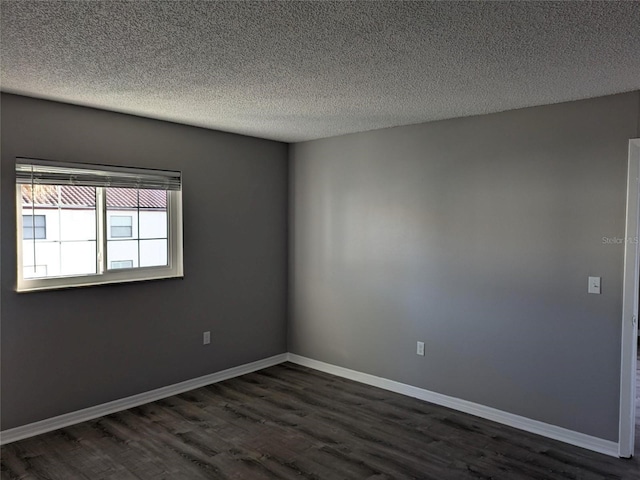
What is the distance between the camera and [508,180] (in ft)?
11.5

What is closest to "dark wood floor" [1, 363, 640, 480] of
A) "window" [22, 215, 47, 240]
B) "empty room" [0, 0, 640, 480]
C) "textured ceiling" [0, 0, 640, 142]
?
"empty room" [0, 0, 640, 480]

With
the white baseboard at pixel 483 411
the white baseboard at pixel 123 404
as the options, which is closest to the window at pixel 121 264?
the white baseboard at pixel 123 404

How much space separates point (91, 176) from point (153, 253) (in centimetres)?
83

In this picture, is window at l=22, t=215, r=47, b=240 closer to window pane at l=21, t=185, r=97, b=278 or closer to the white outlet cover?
window pane at l=21, t=185, r=97, b=278

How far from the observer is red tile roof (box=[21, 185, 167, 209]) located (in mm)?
3276

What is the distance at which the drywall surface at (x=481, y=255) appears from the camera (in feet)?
10.2

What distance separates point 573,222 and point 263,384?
2947mm

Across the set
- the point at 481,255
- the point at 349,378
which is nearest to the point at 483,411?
the point at 481,255

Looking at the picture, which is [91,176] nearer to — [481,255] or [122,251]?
[122,251]

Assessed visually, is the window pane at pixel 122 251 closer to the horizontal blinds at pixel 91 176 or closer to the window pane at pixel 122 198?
the window pane at pixel 122 198

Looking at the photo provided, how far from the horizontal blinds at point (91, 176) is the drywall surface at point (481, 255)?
60.1 inches

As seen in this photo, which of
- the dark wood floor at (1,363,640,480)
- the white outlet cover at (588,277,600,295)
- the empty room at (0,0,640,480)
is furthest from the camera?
the white outlet cover at (588,277,600,295)

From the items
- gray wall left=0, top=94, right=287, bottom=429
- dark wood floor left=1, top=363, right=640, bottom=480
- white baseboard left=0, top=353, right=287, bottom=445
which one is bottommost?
dark wood floor left=1, top=363, right=640, bottom=480

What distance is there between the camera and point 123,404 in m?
3.73
